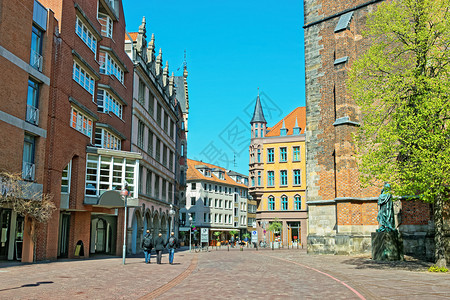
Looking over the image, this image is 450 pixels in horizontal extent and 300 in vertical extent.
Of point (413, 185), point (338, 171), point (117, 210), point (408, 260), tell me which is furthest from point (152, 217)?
point (413, 185)

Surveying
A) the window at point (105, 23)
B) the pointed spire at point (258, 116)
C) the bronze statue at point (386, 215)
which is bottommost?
the bronze statue at point (386, 215)

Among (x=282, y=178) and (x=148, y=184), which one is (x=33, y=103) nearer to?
(x=148, y=184)

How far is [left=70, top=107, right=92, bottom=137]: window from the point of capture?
24.5 meters

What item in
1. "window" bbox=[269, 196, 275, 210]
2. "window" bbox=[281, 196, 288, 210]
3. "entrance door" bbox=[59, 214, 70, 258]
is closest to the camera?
"entrance door" bbox=[59, 214, 70, 258]

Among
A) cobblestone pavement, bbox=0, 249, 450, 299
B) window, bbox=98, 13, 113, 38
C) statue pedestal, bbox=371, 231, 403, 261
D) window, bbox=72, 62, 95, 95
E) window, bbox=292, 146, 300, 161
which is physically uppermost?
window, bbox=98, 13, 113, 38

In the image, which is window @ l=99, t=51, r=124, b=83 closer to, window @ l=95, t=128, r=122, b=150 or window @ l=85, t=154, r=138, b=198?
window @ l=95, t=128, r=122, b=150

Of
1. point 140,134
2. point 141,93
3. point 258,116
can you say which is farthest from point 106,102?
point 258,116

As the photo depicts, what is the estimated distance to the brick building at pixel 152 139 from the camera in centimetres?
3469

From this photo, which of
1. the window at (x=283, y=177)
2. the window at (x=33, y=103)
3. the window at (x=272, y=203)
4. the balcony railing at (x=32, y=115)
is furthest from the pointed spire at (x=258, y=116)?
the balcony railing at (x=32, y=115)

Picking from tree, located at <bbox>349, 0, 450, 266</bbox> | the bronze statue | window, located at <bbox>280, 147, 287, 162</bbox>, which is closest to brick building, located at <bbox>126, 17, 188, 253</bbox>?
the bronze statue

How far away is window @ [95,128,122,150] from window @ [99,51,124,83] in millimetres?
3749

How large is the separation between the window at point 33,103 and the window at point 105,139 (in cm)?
712

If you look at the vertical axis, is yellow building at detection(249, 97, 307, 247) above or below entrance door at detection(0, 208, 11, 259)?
above

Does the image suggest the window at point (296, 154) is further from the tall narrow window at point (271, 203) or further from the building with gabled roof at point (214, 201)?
the building with gabled roof at point (214, 201)
